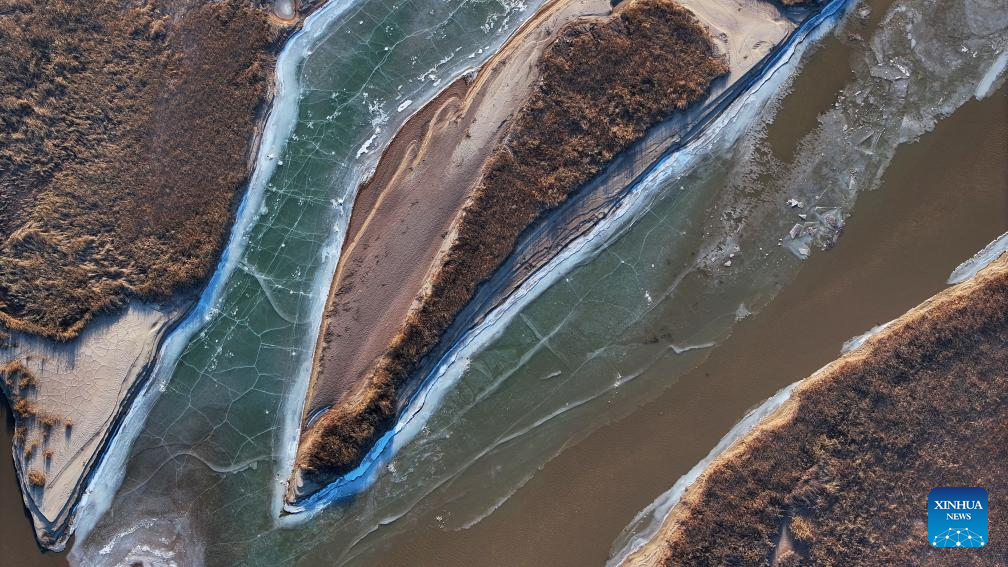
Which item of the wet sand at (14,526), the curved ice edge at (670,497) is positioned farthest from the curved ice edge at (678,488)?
the wet sand at (14,526)

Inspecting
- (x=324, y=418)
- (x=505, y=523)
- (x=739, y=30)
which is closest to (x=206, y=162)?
(x=324, y=418)

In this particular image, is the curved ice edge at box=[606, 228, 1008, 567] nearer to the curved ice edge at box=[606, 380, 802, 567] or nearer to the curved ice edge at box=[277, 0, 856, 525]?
the curved ice edge at box=[606, 380, 802, 567]

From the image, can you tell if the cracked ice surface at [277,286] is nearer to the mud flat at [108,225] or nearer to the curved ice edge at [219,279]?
the curved ice edge at [219,279]

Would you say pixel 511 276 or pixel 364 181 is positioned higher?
pixel 364 181

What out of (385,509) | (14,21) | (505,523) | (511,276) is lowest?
(505,523)

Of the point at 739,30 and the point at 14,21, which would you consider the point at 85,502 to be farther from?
the point at 739,30

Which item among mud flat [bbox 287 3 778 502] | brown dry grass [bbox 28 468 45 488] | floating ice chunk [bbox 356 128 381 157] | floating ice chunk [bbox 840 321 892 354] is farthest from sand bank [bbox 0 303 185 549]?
floating ice chunk [bbox 840 321 892 354]
